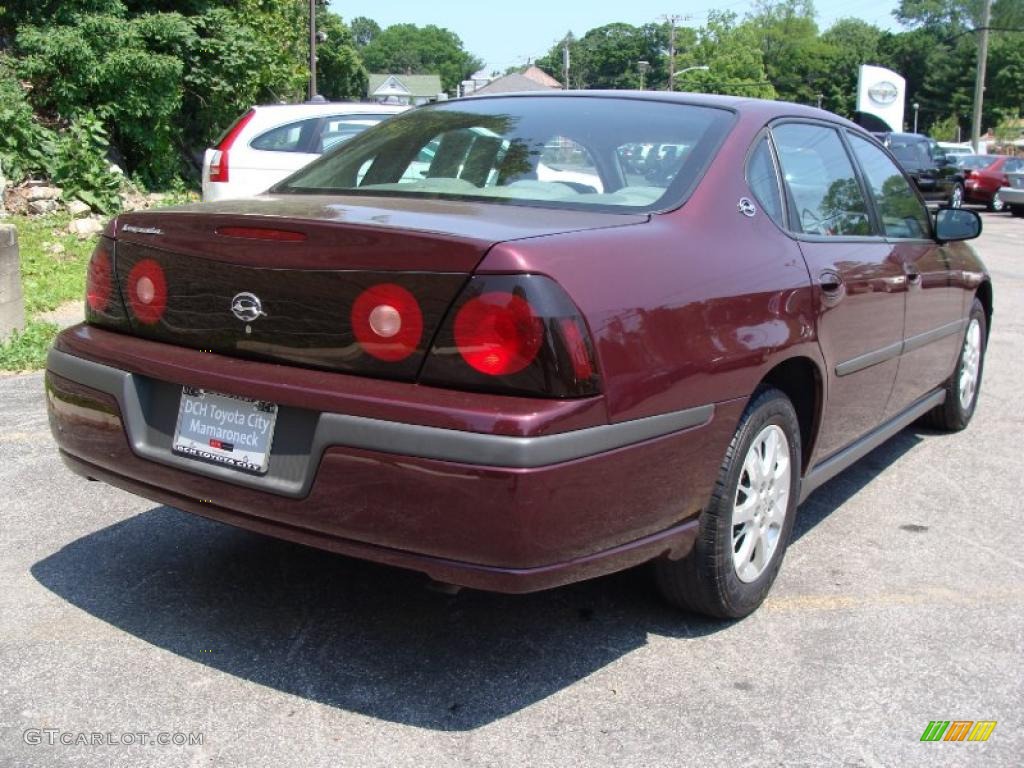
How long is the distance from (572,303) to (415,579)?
4.52 feet

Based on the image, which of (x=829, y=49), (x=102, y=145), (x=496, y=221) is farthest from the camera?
(x=829, y=49)

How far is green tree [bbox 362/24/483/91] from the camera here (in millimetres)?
151625

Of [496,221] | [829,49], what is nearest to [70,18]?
[496,221]

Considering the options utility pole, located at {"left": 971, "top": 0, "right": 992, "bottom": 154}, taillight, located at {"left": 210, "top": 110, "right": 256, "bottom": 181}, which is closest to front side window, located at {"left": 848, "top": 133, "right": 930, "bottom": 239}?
taillight, located at {"left": 210, "top": 110, "right": 256, "bottom": 181}

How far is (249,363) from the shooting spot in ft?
9.00

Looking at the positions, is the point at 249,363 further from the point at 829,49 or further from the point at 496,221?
the point at 829,49

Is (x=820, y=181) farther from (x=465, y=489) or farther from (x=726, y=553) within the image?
(x=465, y=489)

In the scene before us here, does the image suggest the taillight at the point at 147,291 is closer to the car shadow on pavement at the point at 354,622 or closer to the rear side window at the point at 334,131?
the car shadow on pavement at the point at 354,622

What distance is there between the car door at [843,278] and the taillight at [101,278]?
2.11 m

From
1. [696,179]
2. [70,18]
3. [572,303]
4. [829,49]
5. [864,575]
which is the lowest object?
[864,575]

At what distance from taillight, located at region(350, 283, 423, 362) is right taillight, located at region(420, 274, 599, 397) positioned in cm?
11

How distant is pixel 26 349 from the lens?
6.68m

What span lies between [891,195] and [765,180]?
4.27 ft

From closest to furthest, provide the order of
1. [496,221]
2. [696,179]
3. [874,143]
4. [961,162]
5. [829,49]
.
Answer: [496,221], [696,179], [874,143], [961,162], [829,49]
